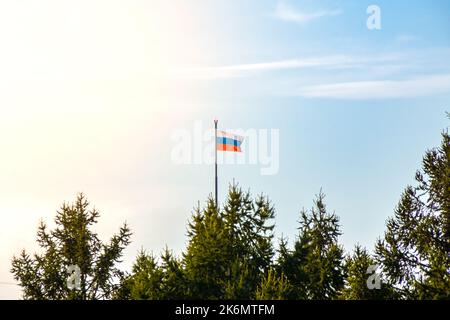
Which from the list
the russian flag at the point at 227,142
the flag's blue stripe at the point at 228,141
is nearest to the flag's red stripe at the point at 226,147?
the russian flag at the point at 227,142

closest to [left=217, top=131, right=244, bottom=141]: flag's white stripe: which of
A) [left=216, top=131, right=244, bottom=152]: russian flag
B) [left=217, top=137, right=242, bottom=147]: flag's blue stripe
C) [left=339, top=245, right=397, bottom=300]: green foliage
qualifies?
[left=216, top=131, right=244, bottom=152]: russian flag

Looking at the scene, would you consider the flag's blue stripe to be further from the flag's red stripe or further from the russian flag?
the flag's red stripe

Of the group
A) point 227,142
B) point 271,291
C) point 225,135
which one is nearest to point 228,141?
point 227,142

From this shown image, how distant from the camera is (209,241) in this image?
1948 inches

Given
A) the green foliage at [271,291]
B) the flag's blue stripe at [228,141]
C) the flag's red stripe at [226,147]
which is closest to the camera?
the green foliage at [271,291]

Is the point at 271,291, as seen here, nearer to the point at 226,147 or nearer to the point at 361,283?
the point at 361,283

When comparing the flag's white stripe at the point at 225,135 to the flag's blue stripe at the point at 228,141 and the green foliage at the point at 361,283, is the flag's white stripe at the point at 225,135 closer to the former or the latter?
the flag's blue stripe at the point at 228,141

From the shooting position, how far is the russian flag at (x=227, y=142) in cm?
5044

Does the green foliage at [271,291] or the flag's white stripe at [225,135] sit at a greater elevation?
the flag's white stripe at [225,135]

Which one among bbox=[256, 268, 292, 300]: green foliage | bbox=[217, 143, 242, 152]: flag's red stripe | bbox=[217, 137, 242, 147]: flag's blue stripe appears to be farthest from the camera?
bbox=[217, 137, 242, 147]: flag's blue stripe

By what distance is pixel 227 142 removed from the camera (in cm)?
5069

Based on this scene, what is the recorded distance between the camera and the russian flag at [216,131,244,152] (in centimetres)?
5044
